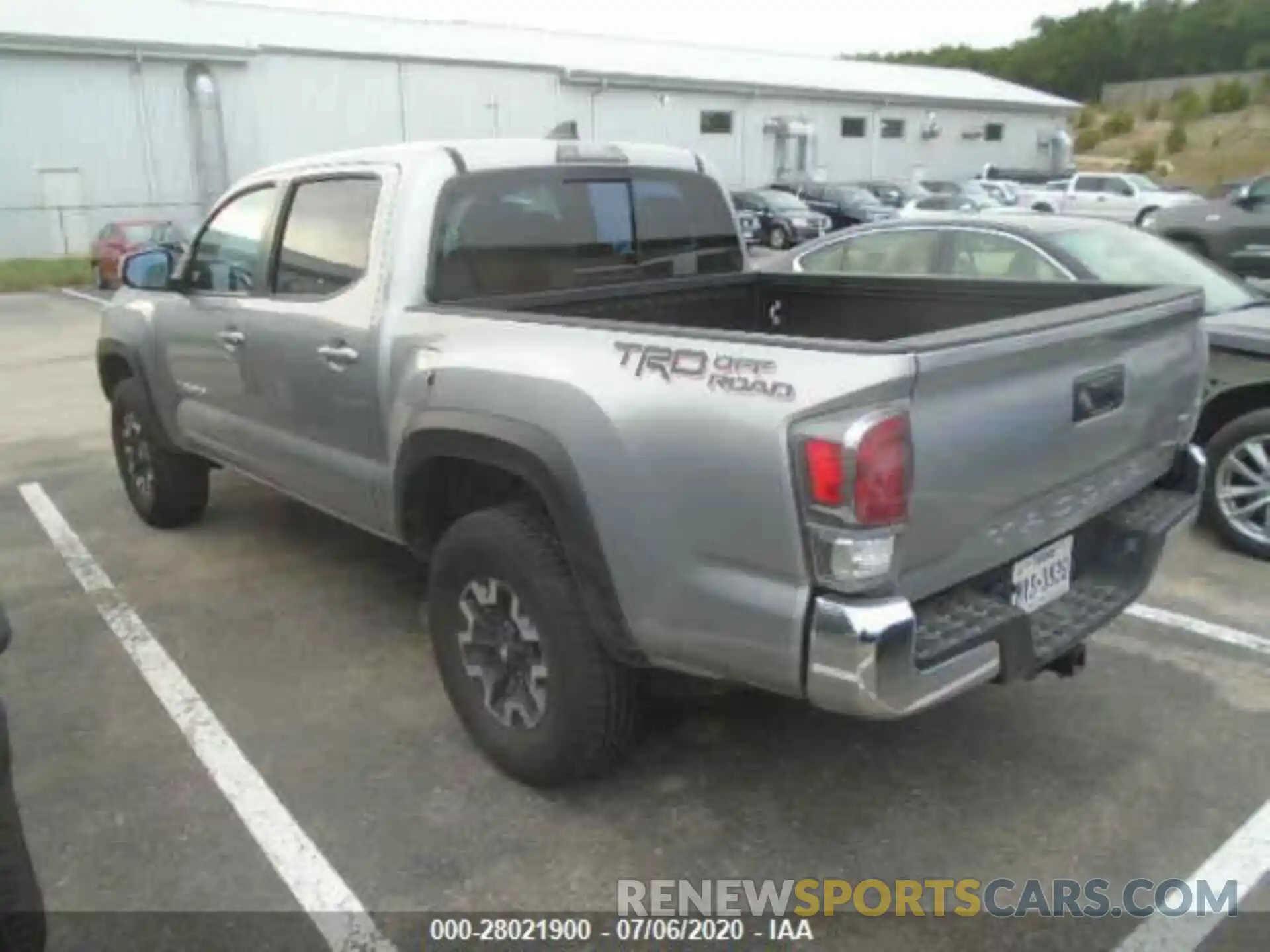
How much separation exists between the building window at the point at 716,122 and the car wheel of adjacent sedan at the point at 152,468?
106ft

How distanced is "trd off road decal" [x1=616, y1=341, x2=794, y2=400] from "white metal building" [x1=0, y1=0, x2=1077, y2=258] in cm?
2663

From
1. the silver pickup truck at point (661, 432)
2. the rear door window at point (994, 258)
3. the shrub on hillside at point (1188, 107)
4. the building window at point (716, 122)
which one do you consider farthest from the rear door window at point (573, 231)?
the shrub on hillside at point (1188, 107)

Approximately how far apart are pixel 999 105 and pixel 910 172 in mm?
7141

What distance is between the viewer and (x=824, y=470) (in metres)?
2.21

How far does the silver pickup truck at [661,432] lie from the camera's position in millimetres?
2295

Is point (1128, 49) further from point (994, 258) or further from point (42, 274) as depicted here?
point (994, 258)

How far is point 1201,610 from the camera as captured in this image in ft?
14.4

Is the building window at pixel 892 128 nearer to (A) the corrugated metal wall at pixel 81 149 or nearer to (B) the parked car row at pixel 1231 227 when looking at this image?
(B) the parked car row at pixel 1231 227

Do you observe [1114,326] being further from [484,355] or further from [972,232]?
[972,232]

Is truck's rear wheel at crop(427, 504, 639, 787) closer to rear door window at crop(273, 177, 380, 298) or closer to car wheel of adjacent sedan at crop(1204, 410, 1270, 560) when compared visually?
rear door window at crop(273, 177, 380, 298)

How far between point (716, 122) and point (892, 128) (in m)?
10.3

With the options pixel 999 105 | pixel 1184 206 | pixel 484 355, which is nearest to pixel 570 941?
pixel 484 355

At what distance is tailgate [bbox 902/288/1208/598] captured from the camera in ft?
7.67

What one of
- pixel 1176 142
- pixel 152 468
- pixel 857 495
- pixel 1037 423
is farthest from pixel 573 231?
pixel 1176 142
